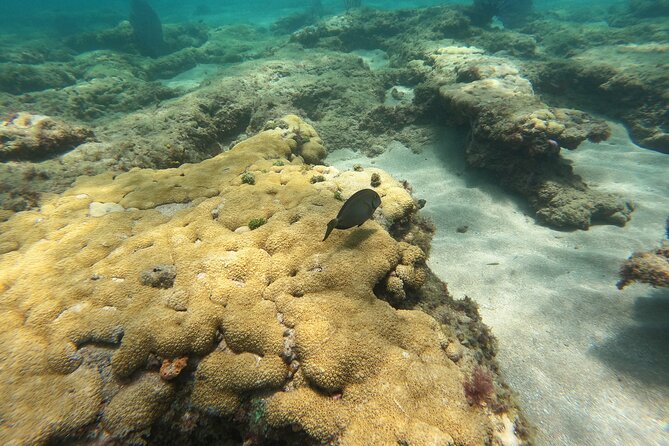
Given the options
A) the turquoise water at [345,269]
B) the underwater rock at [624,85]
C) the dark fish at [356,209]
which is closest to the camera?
the turquoise water at [345,269]

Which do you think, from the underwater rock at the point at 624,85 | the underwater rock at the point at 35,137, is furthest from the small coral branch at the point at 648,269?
the underwater rock at the point at 35,137

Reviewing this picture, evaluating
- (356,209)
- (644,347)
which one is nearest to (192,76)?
(356,209)

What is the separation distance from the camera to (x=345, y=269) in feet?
11.0

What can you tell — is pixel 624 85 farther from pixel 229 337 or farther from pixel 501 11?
pixel 501 11

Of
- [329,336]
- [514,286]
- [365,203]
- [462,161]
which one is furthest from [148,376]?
[462,161]

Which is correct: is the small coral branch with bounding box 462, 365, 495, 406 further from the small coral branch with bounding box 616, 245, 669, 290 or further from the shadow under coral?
the small coral branch with bounding box 616, 245, 669, 290

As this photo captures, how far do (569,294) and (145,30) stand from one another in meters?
28.2

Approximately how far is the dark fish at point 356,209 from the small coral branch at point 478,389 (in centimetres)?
183

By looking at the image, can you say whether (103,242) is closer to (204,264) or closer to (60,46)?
(204,264)

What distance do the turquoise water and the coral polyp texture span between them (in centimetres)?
2

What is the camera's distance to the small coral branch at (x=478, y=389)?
107 inches

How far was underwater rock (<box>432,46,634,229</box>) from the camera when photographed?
6992mm

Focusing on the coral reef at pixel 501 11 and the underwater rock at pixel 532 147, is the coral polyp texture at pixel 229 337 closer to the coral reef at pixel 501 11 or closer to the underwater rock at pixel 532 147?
the underwater rock at pixel 532 147

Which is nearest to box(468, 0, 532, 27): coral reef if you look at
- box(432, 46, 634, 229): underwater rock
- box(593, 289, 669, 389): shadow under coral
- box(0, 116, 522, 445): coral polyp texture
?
box(432, 46, 634, 229): underwater rock
